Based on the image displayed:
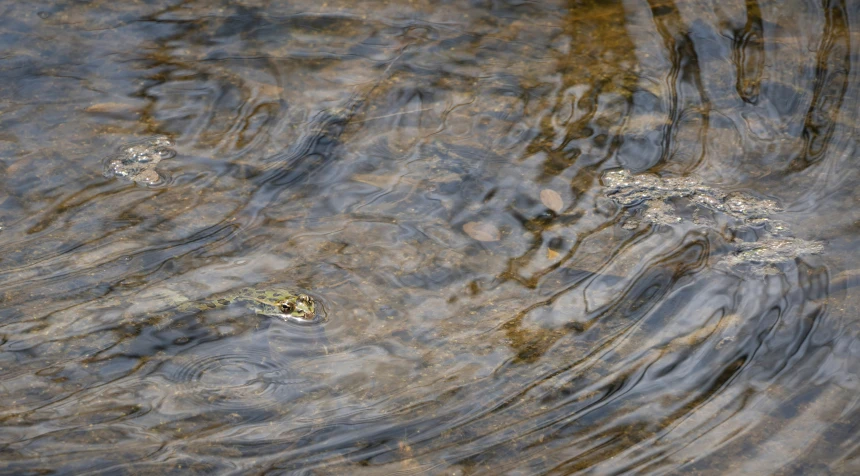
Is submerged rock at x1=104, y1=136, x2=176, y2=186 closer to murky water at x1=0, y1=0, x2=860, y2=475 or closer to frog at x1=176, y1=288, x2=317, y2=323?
murky water at x1=0, y1=0, x2=860, y2=475

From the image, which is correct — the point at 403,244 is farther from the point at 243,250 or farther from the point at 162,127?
the point at 162,127

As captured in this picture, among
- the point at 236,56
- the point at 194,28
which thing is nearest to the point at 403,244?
the point at 236,56

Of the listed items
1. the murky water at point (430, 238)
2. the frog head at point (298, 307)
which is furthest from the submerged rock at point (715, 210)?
the frog head at point (298, 307)

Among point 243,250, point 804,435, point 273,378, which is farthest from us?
point 243,250

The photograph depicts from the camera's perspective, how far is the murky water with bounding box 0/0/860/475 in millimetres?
2004

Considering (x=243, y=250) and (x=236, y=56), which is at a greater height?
(x=236, y=56)

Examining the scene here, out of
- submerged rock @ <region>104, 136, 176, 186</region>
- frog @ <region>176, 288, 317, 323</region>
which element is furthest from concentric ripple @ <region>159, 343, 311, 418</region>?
submerged rock @ <region>104, 136, 176, 186</region>

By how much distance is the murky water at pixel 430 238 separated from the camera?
6.57 ft

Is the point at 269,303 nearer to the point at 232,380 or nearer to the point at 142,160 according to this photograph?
the point at 232,380

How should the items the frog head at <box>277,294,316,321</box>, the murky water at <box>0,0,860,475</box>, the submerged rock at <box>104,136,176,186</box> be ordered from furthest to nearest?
1. the submerged rock at <box>104,136,176,186</box>
2. the frog head at <box>277,294,316,321</box>
3. the murky water at <box>0,0,860,475</box>

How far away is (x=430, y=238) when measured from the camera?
2.54 meters

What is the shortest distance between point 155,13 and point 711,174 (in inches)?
94.3

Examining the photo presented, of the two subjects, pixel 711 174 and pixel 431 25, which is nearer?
pixel 711 174

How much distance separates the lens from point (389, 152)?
2857 mm
